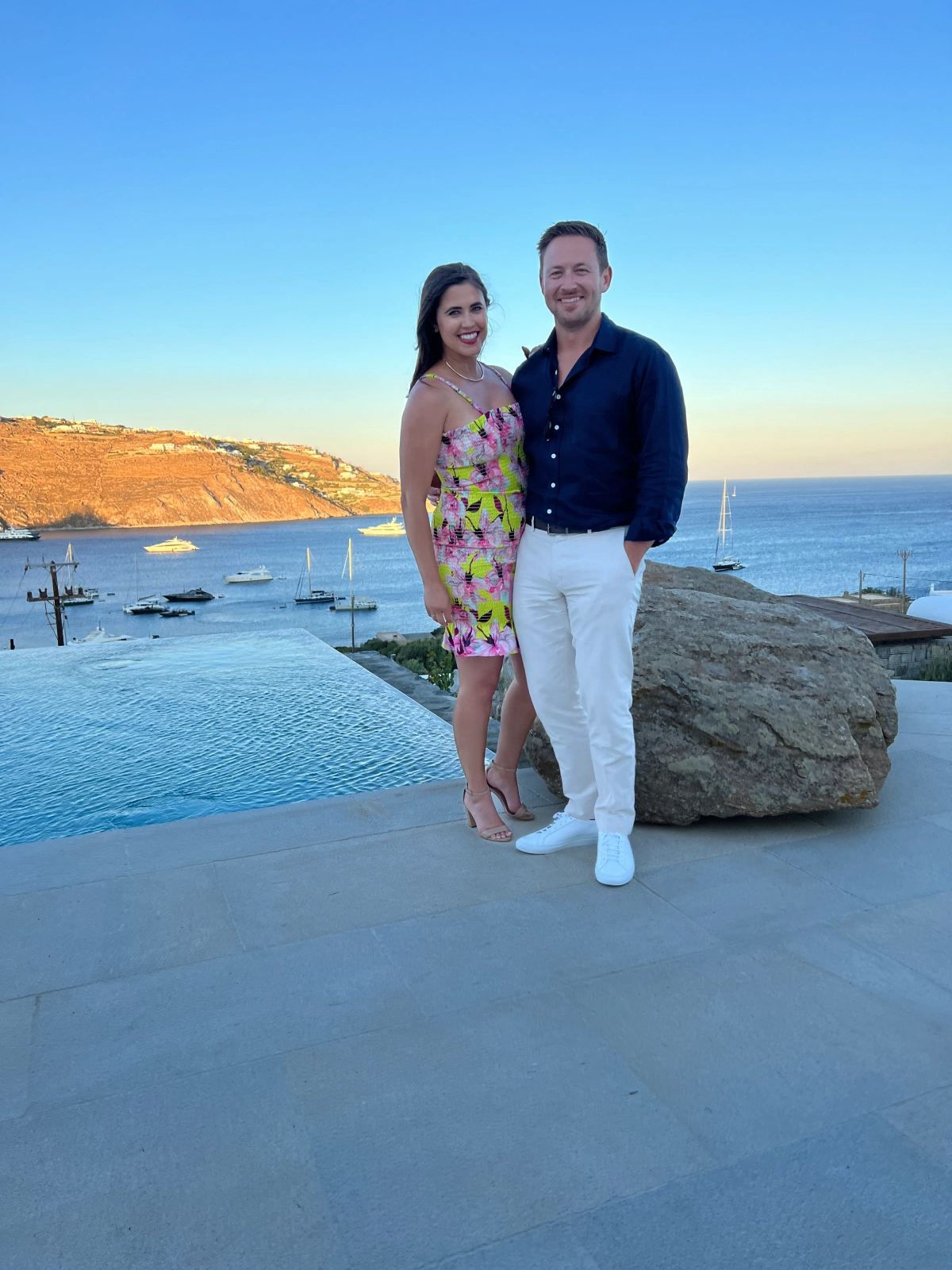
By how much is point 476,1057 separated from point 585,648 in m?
1.08

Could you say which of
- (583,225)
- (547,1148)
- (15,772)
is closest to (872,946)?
(547,1148)

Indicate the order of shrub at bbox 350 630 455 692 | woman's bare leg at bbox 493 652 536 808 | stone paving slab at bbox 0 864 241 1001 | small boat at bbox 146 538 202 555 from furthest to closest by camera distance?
small boat at bbox 146 538 202 555 < shrub at bbox 350 630 455 692 < woman's bare leg at bbox 493 652 536 808 < stone paving slab at bbox 0 864 241 1001

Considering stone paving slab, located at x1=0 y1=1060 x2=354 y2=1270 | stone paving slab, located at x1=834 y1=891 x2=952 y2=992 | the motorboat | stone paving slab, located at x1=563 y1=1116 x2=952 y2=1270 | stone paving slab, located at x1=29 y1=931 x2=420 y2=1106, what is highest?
stone paving slab, located at x1=563 y1=1116 x2=952 y2=1270

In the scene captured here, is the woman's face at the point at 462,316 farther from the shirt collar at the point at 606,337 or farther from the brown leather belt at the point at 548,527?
the brown leather belt at the point at 548,527

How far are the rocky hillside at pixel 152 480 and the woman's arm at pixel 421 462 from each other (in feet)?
333

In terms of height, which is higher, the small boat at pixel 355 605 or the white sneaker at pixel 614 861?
the white sneaker at pixel 614 861

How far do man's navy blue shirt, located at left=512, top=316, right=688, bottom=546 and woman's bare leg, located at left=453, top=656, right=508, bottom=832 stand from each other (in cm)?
47

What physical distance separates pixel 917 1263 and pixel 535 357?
2.03m

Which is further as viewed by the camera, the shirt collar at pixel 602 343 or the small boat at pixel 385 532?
the small boat at pixel 385 532

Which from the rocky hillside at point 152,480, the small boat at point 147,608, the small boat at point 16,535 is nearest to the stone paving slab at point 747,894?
the small boat at point 147,608

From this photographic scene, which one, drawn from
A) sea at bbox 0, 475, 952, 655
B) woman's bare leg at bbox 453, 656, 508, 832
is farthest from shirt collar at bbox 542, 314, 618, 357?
sea at bbox 0, 475, 952, 655

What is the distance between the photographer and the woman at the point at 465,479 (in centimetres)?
233

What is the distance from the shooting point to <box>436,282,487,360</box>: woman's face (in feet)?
7.61

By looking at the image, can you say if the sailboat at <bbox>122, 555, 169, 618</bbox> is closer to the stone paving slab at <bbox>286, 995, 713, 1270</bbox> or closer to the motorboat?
the motorboat
